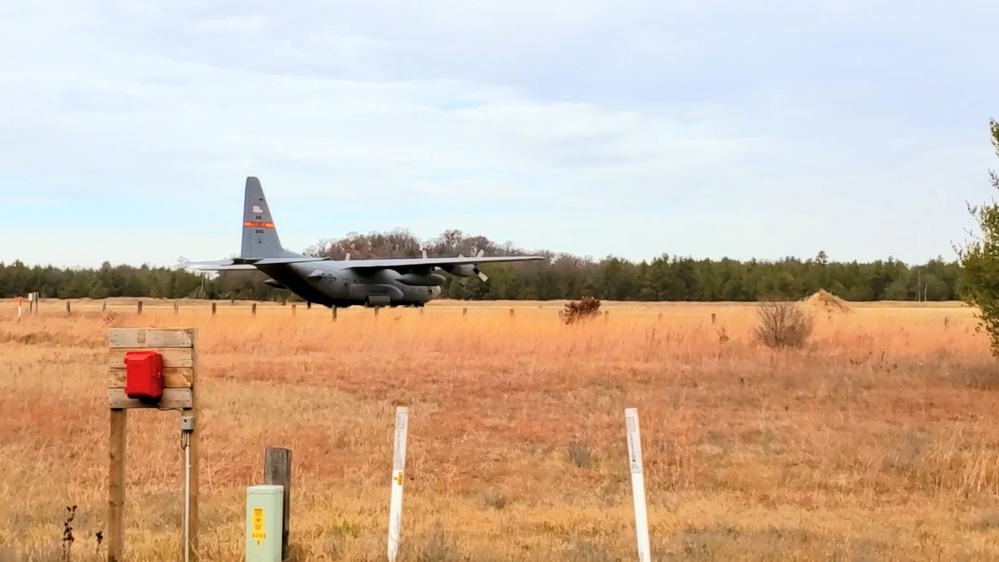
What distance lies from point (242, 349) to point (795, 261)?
80034 millimetres

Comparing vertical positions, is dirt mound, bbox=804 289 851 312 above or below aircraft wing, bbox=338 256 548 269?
below

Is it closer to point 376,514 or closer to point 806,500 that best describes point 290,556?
point 376,514

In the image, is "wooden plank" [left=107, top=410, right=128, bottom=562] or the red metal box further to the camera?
"wooden plank" [left=107, top=410, right=128, bottom=562]

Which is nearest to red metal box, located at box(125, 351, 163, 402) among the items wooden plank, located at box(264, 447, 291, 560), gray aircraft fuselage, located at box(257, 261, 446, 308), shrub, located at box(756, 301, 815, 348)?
wooden plank, located at box(264, 447, 291, 560)

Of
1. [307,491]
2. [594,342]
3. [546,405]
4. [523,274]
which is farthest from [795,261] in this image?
[307,491]

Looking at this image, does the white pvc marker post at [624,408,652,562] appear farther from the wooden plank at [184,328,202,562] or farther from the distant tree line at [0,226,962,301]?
the distant tree line at [0,226,962,301]

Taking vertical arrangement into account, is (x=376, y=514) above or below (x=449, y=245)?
below

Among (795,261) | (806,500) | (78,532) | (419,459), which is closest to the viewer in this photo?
(78,532)

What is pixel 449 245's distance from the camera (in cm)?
10038

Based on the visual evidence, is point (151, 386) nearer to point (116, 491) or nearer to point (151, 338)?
point (151, 338)

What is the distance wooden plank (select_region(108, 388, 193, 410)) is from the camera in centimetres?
596

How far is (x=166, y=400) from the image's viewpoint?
6.01m

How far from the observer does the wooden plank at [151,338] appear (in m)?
5.98

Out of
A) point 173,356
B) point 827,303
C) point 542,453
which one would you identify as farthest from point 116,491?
point 827,303
